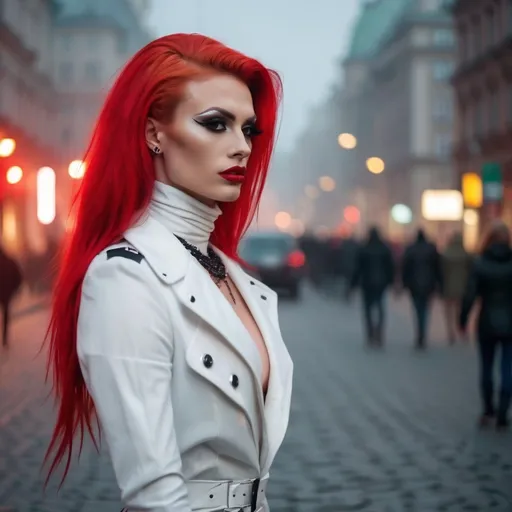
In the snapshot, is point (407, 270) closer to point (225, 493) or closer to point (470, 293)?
point (470, 293)

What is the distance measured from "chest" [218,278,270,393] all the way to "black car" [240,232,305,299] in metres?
29.1

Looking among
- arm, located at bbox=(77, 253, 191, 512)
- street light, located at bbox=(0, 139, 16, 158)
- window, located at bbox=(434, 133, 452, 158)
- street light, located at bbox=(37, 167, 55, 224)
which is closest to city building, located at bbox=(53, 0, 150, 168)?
window, located at bbox=(434, 133, 452, 158)

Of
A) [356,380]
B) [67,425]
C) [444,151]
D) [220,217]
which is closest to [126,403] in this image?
[67,425]

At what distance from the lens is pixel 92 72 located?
89125 mm

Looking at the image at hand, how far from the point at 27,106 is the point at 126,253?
5545cm

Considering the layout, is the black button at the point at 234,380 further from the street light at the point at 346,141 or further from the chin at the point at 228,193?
the street light at the point at 346,141

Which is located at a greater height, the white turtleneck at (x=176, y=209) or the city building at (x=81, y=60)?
the city building at (x=81, y=60)

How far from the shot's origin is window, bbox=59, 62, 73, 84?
3521 inches

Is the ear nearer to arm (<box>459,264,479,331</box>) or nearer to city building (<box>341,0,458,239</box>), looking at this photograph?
arm (<box>459,264,479,331</box>)

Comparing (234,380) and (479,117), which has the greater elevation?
(479,117)

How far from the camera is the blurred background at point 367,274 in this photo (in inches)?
309

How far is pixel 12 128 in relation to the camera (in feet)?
162

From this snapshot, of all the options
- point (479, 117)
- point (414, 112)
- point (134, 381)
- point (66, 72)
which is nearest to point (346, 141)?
point (479, 117)

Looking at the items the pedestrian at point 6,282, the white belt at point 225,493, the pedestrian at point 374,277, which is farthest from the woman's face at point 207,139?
the pedestrian at point 374,277
